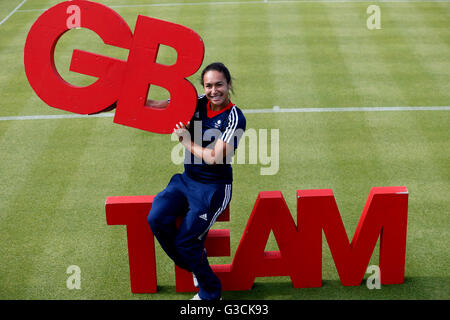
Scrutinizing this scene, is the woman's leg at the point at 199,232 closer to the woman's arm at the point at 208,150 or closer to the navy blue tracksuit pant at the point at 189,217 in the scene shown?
the navy blue tracksuit pant at the point at 189,217

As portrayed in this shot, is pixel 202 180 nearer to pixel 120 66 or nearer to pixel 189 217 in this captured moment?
pixel 189 217

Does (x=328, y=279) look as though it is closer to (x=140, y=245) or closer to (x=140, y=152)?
(x=140, y=245)

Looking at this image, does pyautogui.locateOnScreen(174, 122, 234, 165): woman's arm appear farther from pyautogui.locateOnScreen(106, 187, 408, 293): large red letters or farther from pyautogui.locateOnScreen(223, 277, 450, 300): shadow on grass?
pyautogui.locateOnScreen(223, 277, 450, 300): shadow on grass

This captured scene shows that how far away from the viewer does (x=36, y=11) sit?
15.1 m

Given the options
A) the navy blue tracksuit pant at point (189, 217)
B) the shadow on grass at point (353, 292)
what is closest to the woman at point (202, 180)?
the navy blue tracksuit pant at point (189, 217)

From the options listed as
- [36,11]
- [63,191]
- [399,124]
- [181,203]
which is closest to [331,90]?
[399,124]

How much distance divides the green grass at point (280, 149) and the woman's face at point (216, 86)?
192 centimetres

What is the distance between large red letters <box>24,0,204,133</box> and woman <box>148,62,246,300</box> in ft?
0.65

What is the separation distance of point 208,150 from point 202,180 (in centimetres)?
32

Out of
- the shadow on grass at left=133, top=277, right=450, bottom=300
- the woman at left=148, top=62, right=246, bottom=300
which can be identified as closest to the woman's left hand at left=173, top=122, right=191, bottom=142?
the woman at left=148, top=62, right=246, bottom=300

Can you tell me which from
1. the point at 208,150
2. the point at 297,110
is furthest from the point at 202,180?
the point at 297,110

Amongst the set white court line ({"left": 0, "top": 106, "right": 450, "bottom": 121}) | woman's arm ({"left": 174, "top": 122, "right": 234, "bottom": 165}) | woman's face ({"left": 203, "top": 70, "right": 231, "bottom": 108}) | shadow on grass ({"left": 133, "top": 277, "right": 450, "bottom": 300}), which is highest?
woman's face ({"left": 203, "top": 70, "right": 231, "bottom": 108})

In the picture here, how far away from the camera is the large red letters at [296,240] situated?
5531 millimetres

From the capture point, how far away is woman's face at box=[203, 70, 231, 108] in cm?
516
